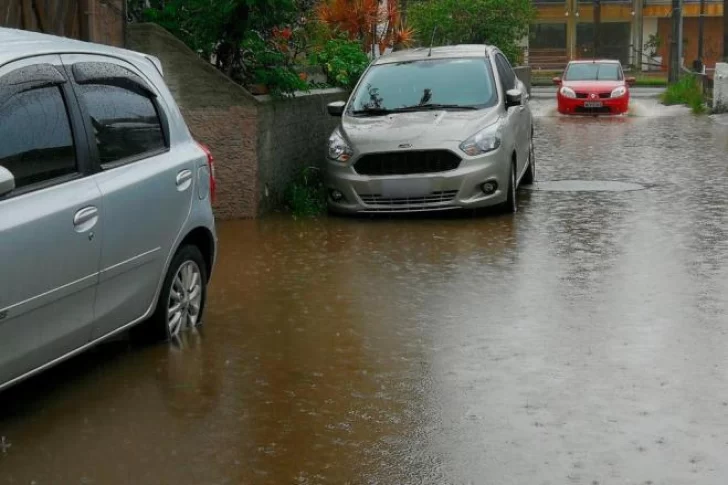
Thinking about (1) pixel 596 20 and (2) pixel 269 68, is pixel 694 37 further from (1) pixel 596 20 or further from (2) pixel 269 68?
(2) pixel 269 68

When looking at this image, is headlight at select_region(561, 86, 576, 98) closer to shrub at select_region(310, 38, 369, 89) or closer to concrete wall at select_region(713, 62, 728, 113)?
concrete wall at select_region(713, 62, 728, 113)

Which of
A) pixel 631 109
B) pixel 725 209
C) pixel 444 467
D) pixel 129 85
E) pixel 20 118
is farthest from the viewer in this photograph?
pixel 631 109

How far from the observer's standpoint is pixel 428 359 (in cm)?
756

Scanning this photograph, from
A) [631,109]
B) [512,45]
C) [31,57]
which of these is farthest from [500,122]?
[512,45]

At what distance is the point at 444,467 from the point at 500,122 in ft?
27.1

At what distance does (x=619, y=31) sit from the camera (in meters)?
74.7

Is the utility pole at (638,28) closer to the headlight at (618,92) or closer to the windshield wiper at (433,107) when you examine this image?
the headlight at (618,92)

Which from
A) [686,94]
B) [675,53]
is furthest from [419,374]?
[675,53]

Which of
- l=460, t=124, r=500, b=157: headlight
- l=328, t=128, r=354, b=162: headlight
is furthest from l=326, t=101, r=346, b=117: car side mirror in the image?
l=460, t=124, r=500, b=157: headlight

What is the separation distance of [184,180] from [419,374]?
1.77m

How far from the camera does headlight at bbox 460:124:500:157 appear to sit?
519 inches

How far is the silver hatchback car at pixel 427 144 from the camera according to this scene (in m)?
13.1

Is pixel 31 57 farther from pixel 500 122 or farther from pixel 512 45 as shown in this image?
pixel 512 45

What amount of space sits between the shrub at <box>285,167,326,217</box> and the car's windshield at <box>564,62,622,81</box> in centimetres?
1856
